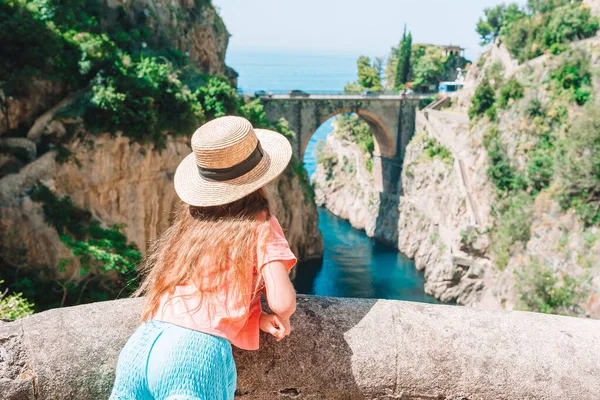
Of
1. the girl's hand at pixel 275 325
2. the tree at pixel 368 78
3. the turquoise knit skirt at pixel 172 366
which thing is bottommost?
the tree at pixel 368 78

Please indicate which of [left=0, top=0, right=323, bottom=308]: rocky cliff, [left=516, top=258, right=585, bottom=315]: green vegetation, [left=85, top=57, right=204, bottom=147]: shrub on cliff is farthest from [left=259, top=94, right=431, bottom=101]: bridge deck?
[left=516, top=258, right=585, bottom=315]: green vegetation

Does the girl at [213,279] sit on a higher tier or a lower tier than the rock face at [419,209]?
higher

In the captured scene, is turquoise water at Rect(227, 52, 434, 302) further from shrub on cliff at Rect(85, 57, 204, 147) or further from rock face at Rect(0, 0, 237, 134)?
shrub on cliff at Rect(85, 57, 204, 147)

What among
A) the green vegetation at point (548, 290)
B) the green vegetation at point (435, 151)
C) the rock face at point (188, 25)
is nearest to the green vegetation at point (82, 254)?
the rock face at point (188, 25)

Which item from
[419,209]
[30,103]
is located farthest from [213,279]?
[419,209]

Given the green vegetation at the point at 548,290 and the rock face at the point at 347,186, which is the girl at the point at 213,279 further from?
the rock face at the point at 347,186

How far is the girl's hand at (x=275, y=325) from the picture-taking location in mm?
2727

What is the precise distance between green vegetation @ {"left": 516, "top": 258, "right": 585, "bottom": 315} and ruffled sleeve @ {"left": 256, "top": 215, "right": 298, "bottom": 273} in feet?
58.0

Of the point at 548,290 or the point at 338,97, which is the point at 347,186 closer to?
the point at 338,97

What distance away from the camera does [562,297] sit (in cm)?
1831

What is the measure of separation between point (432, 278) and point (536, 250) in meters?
10.7

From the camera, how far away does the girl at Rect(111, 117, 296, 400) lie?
2.27 meters

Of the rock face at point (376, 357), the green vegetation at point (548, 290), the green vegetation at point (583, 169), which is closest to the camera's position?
the rock face at point (376, 357)

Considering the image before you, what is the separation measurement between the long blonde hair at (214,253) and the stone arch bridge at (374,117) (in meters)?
31.4
